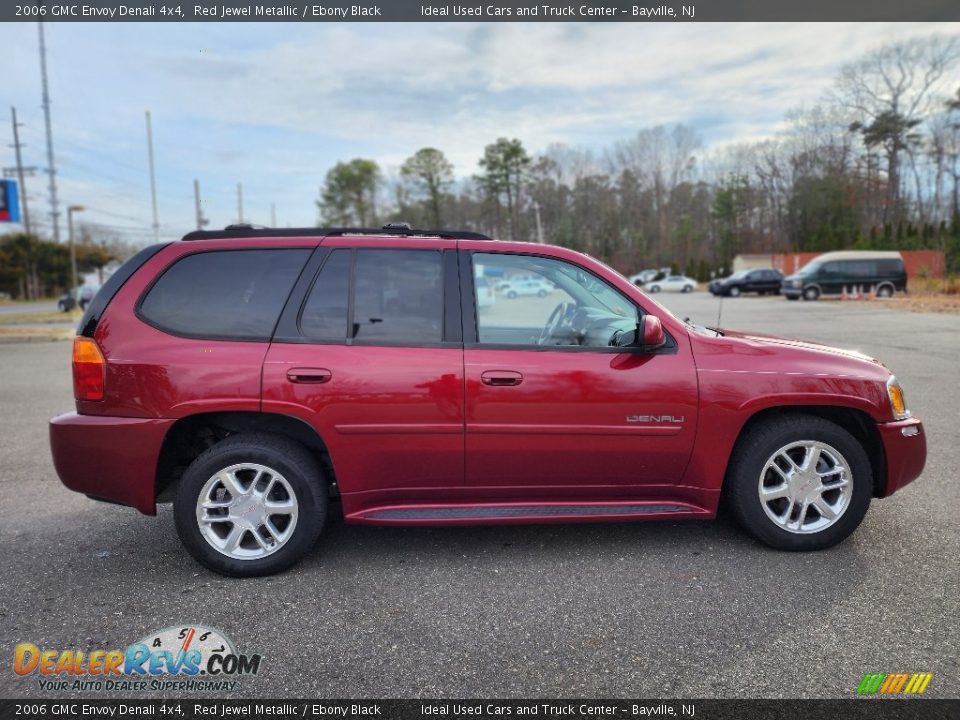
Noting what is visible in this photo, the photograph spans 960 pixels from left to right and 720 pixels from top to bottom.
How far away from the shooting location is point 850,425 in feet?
11.8

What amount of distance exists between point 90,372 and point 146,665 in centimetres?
151

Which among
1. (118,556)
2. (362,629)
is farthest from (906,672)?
(118,556)

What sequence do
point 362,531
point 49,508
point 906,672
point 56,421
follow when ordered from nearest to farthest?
point 906,672, point 56,421, point 362,531, point 49,508

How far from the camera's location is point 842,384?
11.0ft

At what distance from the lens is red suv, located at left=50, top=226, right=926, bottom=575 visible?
10.5ft

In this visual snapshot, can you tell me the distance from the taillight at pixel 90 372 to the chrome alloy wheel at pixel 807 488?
3563mm

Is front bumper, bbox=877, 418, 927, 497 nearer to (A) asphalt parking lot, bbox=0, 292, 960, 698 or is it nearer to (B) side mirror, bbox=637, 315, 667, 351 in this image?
(A) asphalt parking lot, bbox=0, 292, 960, 698

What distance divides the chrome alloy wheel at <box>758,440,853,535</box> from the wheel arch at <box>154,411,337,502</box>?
245cm

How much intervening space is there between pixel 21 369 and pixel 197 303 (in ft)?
32.8

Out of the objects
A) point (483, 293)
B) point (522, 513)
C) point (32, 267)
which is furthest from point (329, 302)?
point (32, 267)

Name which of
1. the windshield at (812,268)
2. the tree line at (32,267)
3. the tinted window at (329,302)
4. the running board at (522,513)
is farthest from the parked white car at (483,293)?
the tree line at (32,267)

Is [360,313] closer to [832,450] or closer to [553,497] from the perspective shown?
[553,497]

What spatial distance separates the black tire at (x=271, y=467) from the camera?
318 centimetres

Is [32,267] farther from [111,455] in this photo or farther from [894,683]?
[894,683]
